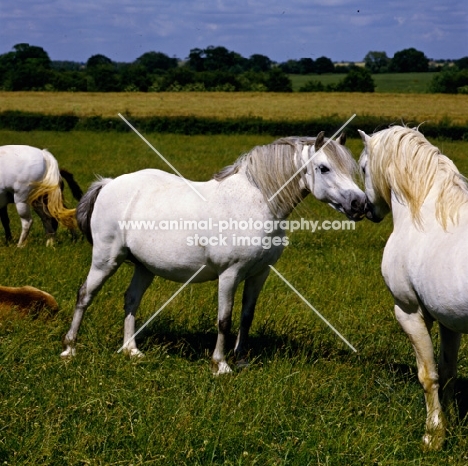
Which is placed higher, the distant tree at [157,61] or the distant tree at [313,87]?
the distant tree at [157,61]

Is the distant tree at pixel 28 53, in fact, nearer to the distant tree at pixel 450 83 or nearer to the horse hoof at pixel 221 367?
the distant tree at pixel 450 83

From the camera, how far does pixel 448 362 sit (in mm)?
4844

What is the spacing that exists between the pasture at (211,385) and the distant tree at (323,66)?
64.6 metres

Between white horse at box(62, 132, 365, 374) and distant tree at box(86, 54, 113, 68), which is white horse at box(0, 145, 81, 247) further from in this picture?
distant tree at box(86, 54, 113, 68)

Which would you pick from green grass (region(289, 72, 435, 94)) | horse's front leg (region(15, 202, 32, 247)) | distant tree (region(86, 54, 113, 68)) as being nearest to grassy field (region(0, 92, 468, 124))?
green grass (region(289, 72, 435, 94))

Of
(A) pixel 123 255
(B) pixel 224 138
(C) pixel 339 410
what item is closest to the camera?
(C) pixel 339 410

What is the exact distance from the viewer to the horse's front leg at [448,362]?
4.79 meters

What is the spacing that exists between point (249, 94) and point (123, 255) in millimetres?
49673

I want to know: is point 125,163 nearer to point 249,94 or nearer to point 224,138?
point 224,138

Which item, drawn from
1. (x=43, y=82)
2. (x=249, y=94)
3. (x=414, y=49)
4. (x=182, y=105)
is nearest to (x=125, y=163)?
(x=182, y=105)

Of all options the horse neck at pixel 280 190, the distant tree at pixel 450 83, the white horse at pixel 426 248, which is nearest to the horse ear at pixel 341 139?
the horse neck at pixel 280 190

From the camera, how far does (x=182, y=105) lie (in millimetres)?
45969

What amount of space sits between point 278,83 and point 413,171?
57946 mm

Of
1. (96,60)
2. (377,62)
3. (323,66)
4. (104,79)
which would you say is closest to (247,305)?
(104,79)
